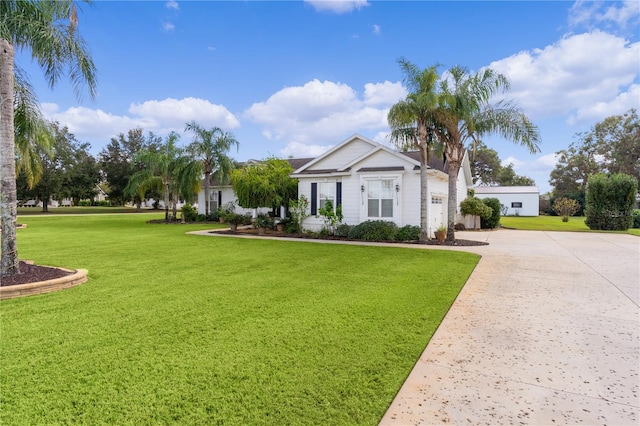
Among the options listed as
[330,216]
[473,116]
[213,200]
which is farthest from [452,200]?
[213,200]

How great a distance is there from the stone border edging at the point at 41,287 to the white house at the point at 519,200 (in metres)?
41.4

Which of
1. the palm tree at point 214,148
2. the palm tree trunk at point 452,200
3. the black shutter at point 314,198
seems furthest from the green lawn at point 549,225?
the palm tree at point 214,148

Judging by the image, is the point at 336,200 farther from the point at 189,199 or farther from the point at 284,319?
the point at 189,199

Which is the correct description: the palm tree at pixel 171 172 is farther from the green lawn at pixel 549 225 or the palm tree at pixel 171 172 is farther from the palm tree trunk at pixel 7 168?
the green lawn at pixel 549 225

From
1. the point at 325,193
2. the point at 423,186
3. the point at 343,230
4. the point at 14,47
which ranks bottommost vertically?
the point at 343,230

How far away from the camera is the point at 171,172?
2536cm

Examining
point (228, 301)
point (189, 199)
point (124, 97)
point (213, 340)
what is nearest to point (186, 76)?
point (124, 97)

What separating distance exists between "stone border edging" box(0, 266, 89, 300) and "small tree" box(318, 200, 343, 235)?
1079 cm

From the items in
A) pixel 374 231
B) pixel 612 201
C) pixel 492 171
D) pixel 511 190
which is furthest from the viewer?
pixel 492 171

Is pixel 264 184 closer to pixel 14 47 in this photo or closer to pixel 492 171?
pixel 14 47

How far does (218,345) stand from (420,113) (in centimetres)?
1212

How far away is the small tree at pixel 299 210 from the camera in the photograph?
17141mm

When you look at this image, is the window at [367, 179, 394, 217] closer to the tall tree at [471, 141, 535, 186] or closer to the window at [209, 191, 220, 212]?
the window at [209, 191, 220, 212]

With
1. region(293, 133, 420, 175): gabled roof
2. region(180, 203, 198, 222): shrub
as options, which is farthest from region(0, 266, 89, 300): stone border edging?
region(180, 203, 198, 222): shrub
